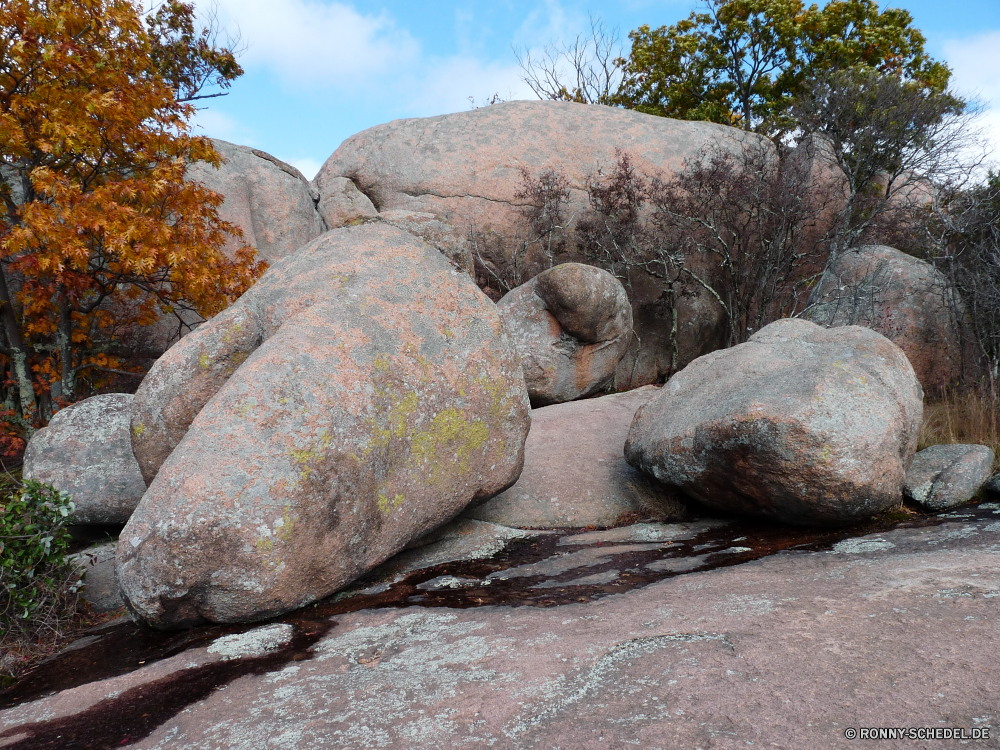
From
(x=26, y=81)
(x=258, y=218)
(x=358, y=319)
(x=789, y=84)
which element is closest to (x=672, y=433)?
(x=358, y=319)

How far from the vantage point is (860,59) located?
789 inches

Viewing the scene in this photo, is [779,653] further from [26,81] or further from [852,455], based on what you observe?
[26,81]

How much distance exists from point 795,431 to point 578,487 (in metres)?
2.00

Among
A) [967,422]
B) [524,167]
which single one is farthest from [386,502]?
[524,167]

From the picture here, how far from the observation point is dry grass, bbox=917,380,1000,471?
230 inches

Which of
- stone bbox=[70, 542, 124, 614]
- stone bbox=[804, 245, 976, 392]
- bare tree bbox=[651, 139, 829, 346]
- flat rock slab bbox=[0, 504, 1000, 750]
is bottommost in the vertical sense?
flat rock slab bbox=[0, 504, 1000, 750]

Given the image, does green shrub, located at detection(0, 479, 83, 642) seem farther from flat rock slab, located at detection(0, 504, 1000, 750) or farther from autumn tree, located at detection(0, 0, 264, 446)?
autumn tree, located at detection(0, 0, 264, 446)

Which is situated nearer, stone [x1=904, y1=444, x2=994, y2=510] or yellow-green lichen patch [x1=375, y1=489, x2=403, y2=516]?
yellow-green lichen patch [x1=375, y1=489, x2=403, y2=516]

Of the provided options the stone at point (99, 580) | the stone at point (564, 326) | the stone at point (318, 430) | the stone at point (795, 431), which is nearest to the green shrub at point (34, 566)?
the stone at point (99, 580)

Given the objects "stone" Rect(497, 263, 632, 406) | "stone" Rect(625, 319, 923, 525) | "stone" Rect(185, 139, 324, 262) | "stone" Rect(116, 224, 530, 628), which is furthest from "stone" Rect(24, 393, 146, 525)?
"stone" Rect(185, 139, 324, 262)

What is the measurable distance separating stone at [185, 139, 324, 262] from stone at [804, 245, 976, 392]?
9.42 meters

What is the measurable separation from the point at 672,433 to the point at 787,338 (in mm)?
1444

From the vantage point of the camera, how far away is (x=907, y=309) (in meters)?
8.90

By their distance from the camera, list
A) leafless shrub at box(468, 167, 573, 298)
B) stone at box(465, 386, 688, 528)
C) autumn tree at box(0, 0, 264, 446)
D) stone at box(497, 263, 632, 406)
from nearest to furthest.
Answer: stone at box(465, 386, 688, 528)
autumn tree at box(0, 0, 264, 446)
stone at box(497, 263, 632, 406)
leafless shrub at box(468, 167, 573, 298)
